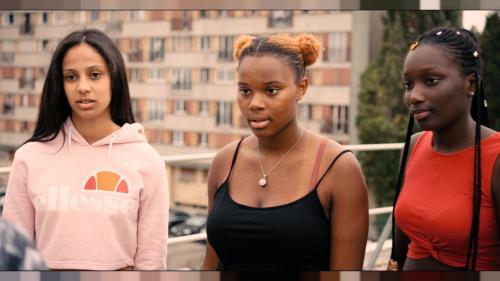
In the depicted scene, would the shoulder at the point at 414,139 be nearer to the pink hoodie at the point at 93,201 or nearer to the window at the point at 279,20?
the pink hoodie at the point at 93,201

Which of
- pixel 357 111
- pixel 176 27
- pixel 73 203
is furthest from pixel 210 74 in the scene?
pixel 73 203

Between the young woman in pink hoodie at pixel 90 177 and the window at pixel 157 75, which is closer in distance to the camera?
the young woman in pink hoodie at pixel 90 177

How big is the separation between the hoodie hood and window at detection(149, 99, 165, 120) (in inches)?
1665

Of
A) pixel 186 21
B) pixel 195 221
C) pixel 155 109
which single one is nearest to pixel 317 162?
pixel 195 221

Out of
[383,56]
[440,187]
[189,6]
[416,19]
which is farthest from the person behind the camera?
[383,56]

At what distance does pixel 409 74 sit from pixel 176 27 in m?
42.8

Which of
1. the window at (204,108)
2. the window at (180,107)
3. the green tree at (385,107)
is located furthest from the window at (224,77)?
the green tree at (385,107)

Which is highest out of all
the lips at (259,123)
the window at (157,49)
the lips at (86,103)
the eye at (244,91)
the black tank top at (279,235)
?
the eye at (244,91)

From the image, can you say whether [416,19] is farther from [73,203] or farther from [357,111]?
[73,203]

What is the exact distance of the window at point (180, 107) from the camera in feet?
147

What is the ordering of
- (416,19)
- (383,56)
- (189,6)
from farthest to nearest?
(383,56)
(416,19)
(189,6)

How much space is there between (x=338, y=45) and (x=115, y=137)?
127 feet

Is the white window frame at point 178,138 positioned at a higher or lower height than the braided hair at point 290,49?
lower

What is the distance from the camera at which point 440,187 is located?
1496mm
